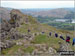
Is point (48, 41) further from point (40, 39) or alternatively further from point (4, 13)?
point (4, 13)

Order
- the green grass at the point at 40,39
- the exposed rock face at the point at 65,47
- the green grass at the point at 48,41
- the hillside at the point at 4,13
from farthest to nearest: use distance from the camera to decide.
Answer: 1. the hillside at the point at 4,13
2. the green grass at the point at 40,39
3. the green grass at the point at 48,41
4. the exposed rock face at the point at 65,47

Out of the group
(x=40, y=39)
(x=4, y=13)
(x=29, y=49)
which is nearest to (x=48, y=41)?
(x=40, y=39)

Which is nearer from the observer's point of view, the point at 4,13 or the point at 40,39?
the point at 40,39

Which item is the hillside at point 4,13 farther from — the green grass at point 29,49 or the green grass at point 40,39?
the green grass at point 29,49

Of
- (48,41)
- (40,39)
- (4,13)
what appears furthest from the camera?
(4,13)

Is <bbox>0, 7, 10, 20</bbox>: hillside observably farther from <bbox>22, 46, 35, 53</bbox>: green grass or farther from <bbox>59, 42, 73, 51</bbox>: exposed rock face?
<bbox>59, 42, 73, 51</bbox>: exposed rock face

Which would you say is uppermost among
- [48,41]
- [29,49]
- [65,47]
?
[48,41]

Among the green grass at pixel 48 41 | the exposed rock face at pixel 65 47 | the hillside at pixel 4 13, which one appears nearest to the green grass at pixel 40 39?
the green grass at pixel 48 41

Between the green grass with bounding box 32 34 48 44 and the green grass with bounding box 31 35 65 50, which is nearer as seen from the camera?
the green grass with bounding box 31 35 65 50

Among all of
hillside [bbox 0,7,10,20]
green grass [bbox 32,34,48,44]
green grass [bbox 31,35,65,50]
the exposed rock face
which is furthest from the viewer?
hillside [bbox 0,7,10,20]

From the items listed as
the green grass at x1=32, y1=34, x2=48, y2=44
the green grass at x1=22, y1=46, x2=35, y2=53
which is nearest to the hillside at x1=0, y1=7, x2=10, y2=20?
the green grass at x1=32, y1=34, x2=48, y2=44

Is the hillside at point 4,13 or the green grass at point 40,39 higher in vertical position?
the hillside at point 4,13

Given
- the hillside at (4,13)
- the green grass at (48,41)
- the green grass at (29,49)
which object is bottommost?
the green grass at (29,49)

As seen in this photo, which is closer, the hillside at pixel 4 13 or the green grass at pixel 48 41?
the green grass at pixel 48 41
